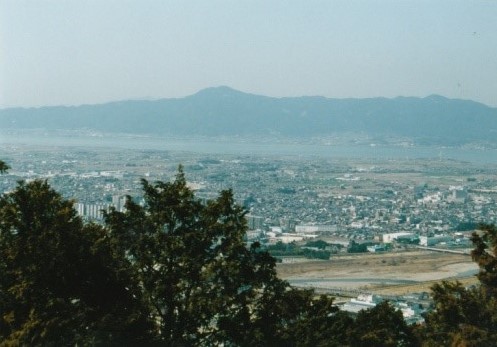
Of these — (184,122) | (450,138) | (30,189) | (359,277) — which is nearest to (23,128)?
(184,122)

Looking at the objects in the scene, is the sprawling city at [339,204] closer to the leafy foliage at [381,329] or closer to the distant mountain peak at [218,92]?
the leafy foliage at [381,329]

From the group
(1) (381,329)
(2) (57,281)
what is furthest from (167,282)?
(1) (381,329)

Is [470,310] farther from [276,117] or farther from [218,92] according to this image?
[218,92]

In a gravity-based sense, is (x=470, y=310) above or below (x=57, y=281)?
below

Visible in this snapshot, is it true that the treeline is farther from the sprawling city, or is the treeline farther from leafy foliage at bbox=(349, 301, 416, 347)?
the sprawling city

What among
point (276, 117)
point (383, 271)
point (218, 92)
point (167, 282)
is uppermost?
point (218, 92)

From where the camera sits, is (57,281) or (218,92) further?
(218,92)

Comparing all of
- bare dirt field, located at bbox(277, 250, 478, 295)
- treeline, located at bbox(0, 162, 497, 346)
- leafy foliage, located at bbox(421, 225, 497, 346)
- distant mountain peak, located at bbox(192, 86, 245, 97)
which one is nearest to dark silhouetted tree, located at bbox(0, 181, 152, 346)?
treeline, located at bbox(0, 162, 497, 346)

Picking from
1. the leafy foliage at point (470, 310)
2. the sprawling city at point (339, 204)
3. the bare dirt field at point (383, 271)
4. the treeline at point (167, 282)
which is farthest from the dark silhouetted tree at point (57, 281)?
the bare dirt field at point (383, 271)

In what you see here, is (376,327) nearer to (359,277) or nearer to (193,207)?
(193,207)
